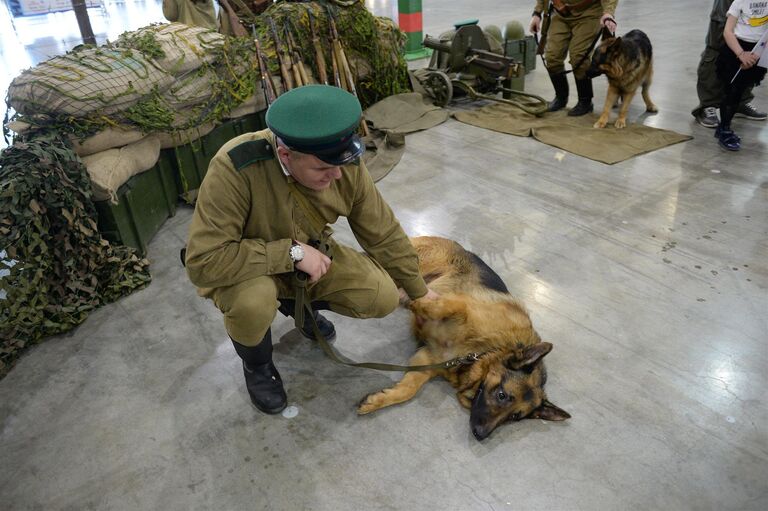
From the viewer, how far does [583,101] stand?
6078mm

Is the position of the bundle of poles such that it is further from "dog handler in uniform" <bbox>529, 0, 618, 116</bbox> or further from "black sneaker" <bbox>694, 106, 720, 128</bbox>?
"black sneaker" <bbox>694, 106, 720, 128</bbox>

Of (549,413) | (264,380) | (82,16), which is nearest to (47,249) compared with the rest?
(264,380)

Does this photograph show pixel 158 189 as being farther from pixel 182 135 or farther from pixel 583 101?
pixel 583 101

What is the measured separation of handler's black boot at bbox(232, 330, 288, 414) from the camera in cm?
236

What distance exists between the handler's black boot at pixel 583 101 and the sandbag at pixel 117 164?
15.7ft

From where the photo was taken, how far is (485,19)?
12078 millimetres

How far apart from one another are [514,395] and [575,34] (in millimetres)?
4906

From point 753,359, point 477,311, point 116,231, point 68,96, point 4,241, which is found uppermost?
point 68,96

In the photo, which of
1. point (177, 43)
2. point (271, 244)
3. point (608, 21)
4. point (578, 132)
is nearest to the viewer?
point (271, 244)

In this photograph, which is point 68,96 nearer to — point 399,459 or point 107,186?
point 107,186

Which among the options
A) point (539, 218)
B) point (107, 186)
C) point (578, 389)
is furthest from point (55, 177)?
point (539, 218)

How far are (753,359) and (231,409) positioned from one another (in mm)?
2718

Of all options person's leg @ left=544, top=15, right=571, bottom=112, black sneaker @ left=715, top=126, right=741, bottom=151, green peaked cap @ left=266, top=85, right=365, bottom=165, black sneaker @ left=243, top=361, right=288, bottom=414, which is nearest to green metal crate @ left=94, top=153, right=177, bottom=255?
black sneaker @ left=243, top=361, right=288, bottom=414

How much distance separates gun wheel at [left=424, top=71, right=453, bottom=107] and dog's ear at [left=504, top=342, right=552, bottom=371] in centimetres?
479
